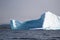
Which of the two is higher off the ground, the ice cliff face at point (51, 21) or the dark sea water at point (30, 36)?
the ice cliff face at point (51, 21)

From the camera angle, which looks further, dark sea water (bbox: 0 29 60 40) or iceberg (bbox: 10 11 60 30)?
iceberg (bbox: 10 11 60 30)

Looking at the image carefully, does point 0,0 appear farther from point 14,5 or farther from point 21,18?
point 21,18

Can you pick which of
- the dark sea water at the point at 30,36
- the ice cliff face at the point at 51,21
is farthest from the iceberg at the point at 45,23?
the dark sea water at the point at 30,36

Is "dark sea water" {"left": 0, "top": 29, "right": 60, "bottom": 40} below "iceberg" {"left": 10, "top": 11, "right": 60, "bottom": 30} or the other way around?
below

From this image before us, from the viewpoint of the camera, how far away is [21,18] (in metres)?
2.76

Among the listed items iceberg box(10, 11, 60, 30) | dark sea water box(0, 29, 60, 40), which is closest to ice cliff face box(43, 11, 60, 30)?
iceberg box(10, 11, 60, 30)

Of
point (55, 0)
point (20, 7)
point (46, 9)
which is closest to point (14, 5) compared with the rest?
point (20, 7)

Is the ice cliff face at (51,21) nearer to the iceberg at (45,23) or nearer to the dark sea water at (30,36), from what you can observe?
the iceberg at (45,23)

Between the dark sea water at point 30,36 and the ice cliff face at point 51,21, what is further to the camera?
the ice cliff face at point 51,21

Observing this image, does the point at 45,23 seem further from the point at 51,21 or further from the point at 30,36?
the point at 30,36

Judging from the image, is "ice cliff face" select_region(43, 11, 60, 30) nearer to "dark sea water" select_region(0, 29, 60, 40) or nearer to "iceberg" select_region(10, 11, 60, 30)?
"iceberg" select_region(10, 11, 60, 30)

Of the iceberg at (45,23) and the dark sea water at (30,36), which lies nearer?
the dark sea water at (30,36)

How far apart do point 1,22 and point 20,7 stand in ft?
1.68

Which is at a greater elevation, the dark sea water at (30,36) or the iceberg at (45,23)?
the iceberg at (45,23)
